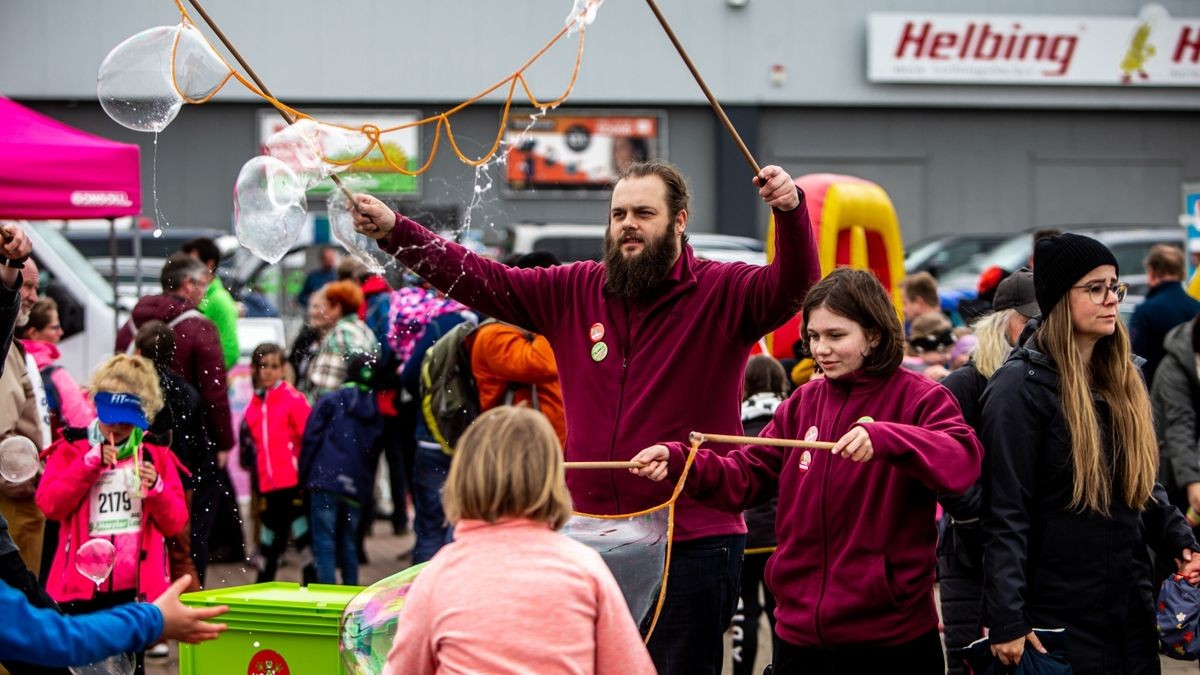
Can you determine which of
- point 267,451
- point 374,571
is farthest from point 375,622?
point 374,571

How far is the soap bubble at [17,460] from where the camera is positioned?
19.0 ft

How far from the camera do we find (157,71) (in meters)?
5.25

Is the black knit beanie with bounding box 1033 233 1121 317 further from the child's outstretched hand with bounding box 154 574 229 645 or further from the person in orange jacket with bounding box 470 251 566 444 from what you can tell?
the person in orange jacket with bounding box 470 251 566 444

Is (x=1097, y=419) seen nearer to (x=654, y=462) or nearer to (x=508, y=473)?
(x=654, y=462)

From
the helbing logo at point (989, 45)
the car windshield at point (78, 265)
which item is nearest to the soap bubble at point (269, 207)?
the car windshield at point (78, 265)

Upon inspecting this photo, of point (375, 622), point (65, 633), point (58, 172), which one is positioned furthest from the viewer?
point (58, 172)

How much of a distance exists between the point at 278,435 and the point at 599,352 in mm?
4332

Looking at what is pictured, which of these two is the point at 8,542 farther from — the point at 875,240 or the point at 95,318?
the point at 875,240

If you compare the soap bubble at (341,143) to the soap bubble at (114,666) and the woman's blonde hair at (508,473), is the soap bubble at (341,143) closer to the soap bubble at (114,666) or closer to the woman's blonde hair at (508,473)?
the soap bubble at (114,666)

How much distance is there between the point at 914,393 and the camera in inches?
159

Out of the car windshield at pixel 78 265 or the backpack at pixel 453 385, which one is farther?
the car windshield at pixel 78 265

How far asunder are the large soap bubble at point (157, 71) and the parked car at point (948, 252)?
15.1 meters

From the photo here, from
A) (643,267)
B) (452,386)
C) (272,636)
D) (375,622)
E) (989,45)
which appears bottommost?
(272,636)

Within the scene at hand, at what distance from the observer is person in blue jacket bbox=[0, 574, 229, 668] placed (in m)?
3.38
